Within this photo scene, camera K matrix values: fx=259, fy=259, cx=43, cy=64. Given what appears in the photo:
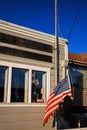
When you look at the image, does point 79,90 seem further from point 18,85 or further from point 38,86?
point 18,85

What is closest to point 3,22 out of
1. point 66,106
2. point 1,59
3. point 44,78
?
point 1,59

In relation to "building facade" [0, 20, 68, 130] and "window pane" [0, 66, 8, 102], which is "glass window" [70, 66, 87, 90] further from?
"window pane" [0, 66, 8, 102]

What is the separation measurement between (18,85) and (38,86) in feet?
3.97

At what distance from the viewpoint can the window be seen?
456 inches

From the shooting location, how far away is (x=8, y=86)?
1157 cm

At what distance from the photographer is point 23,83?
1237 centimetres

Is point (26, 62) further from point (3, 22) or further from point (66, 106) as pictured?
point (66, 106)

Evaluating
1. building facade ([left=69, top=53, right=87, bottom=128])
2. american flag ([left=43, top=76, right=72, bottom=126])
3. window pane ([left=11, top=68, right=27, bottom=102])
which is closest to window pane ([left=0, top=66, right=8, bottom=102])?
window pane ([left=11, top=68, right=27, bottom=102])

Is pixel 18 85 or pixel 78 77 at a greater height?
pixel 78 77

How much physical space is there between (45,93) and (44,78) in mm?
764

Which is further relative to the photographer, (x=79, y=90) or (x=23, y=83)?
(x=79, y=90)

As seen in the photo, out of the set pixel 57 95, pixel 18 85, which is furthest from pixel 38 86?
pixel 57 95

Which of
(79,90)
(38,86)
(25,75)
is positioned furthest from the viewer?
(79,90)

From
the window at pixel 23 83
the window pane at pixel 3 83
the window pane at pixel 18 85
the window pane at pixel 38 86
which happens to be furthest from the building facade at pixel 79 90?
the window pane at pixel 3 83
